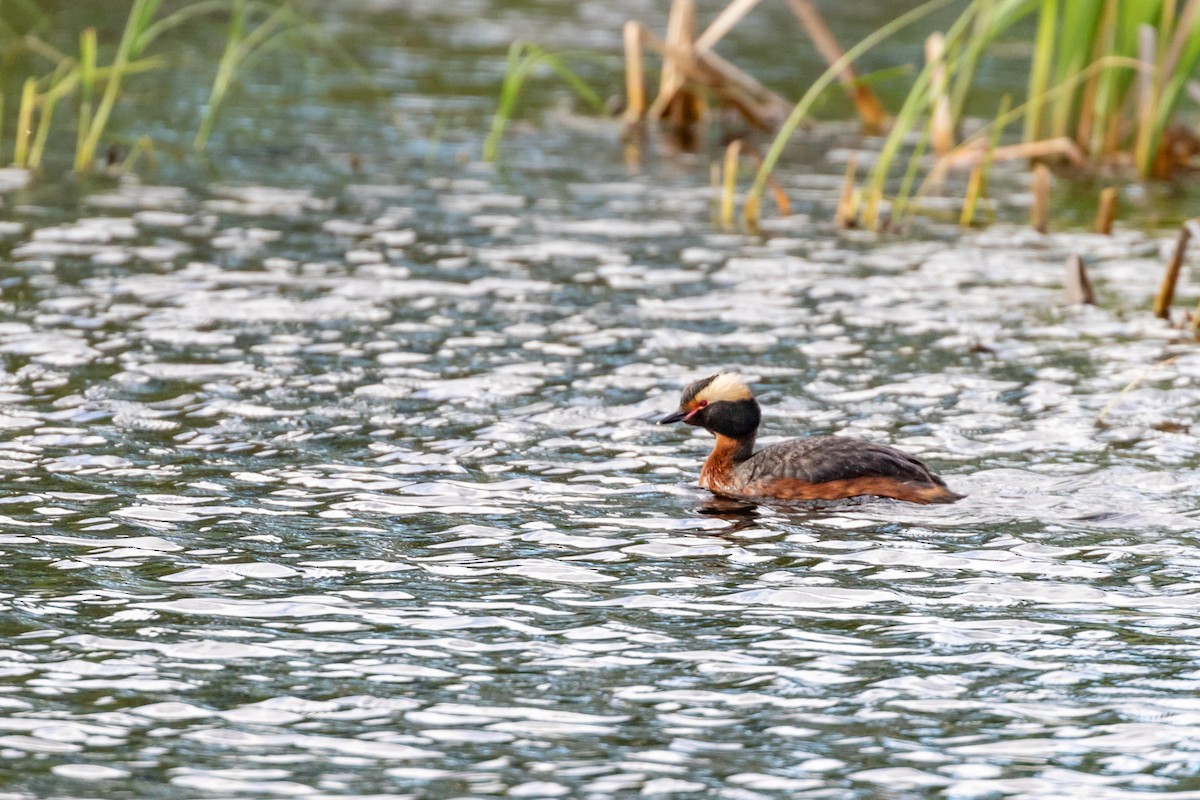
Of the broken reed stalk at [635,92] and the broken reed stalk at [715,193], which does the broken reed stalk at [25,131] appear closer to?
the broken reed stalk at [715,193]

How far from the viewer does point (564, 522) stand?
9.44m

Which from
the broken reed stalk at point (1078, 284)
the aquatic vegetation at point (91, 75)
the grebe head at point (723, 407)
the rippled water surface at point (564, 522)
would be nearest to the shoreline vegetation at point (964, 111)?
the broken reed stalk at point (1078, 284)

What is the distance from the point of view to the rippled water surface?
6.63 m

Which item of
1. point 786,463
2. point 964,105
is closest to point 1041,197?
point 964,105

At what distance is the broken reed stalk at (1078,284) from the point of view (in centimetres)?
1453

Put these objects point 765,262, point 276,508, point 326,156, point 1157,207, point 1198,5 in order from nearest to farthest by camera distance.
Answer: point 276,508
point 765,262
point 1198,5
point 1157,207
point 326,156

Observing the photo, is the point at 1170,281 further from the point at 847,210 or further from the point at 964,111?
the point at 964,111

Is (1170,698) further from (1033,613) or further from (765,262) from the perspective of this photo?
(765,262)

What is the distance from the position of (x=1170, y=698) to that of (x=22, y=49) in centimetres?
2051

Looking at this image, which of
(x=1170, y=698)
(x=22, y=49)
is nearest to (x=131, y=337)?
(x=1170, y=698)

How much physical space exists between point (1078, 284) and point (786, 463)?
5431 mm

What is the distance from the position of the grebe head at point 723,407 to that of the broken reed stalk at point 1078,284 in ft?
16.5

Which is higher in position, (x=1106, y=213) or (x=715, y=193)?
(x=1106, y=213)

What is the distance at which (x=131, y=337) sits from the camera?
42.7ft
